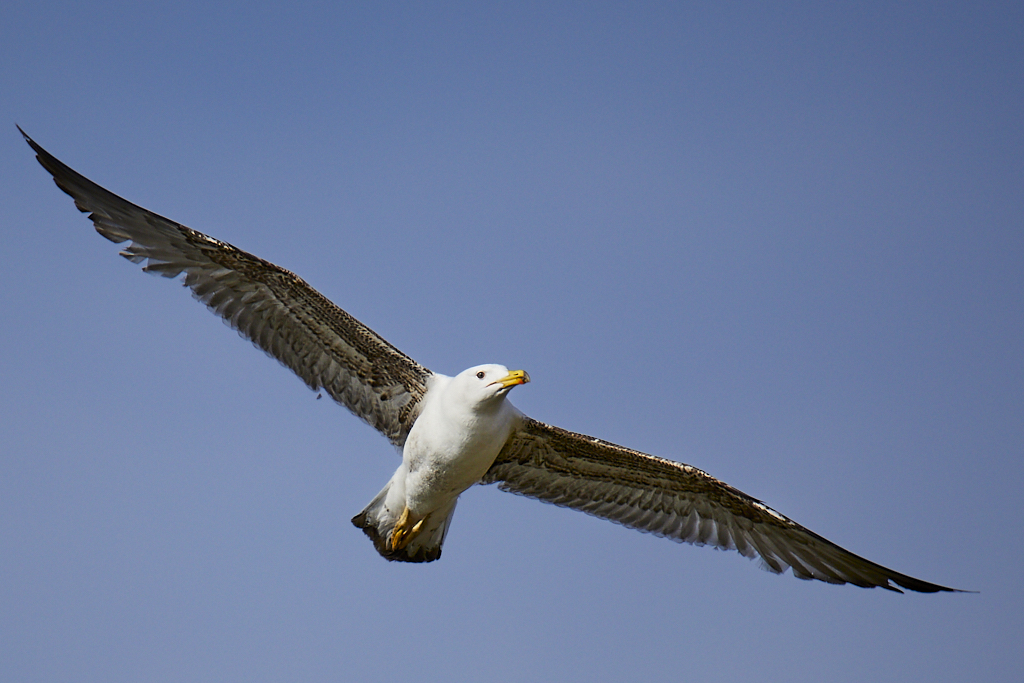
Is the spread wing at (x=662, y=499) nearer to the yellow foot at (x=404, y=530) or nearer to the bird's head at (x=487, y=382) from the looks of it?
the yellow foot at (x=404, y=530)

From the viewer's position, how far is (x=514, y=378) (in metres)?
9.77

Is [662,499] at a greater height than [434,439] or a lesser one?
greater

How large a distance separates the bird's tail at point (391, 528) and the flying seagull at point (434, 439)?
0.06 feet

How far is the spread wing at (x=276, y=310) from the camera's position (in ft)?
35.1

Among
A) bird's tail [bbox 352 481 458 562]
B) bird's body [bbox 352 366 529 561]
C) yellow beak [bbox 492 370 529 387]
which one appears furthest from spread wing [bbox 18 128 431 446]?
yellow beak [bbox 492 370 529 387]

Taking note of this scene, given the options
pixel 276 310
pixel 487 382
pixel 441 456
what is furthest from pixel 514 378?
pixel 276 310

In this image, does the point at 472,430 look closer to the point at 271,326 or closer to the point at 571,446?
the point at 571,446

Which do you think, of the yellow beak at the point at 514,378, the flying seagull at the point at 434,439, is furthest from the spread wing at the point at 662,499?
the yellow beak at the point at 514,378

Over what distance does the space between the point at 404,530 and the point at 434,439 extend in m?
1.57

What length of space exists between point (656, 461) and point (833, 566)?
2.59 meters

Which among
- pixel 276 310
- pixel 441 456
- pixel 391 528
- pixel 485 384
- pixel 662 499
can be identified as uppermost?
pixel 662 499

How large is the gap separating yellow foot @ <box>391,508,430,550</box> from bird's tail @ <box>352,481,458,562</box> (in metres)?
0.12

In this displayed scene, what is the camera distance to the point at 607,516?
1233cm

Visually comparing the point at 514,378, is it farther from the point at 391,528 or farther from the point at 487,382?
the point at 391,528
